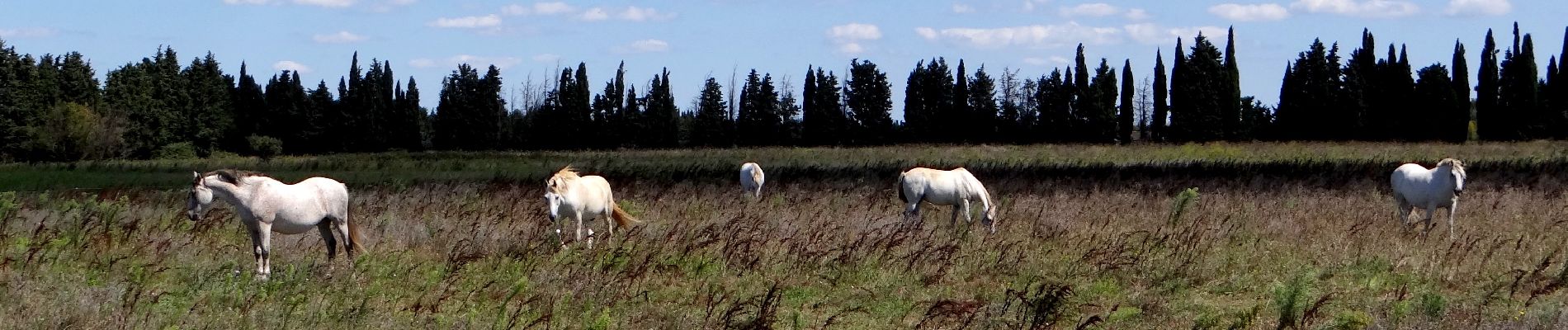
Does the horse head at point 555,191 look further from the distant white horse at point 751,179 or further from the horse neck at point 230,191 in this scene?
the distant white horse at point 751,179

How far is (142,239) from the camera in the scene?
1206 centimetres

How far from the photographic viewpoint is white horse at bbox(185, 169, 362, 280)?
10.2 metres

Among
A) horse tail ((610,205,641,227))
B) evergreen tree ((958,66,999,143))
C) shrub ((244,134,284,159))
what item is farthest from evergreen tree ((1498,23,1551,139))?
shrub ((244,134,284,159))

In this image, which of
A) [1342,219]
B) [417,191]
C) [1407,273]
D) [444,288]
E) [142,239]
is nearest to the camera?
[444,288]

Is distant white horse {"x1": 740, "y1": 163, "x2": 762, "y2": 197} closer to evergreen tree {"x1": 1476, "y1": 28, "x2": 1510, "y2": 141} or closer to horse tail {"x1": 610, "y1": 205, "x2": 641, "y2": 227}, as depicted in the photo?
horse tail {"x1": 610, "y1": 205, "x2": 641, "y2": 227}

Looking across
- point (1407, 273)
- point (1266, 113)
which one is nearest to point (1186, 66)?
point (1266, 113)

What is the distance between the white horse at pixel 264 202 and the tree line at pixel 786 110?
2209 inches

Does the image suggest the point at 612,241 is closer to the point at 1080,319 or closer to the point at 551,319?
the point at 551,319

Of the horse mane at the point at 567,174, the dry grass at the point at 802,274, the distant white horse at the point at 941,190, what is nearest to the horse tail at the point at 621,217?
the dry grass at the point at 802,274

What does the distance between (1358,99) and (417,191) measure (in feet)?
168

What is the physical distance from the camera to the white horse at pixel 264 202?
10.2m

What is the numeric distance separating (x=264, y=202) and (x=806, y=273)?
4.69 metres

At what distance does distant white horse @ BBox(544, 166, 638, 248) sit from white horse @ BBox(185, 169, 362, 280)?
97.1 inches

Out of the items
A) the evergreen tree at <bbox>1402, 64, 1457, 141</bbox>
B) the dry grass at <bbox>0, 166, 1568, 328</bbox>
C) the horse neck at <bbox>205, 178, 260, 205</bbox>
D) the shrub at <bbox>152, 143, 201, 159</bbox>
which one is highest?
the evergreen tree at <bbox>1402, 64, 1457, 141</bbox>
